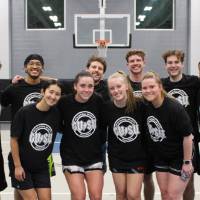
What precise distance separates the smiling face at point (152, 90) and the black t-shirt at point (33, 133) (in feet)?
3.20

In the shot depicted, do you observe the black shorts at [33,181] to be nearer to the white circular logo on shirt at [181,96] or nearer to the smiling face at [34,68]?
the smiling face at [34,68]

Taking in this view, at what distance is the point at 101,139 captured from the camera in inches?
171

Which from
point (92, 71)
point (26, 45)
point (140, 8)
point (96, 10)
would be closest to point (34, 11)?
point (26, 45)

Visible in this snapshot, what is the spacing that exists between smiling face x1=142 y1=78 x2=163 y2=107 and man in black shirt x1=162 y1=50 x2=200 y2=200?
0.55m

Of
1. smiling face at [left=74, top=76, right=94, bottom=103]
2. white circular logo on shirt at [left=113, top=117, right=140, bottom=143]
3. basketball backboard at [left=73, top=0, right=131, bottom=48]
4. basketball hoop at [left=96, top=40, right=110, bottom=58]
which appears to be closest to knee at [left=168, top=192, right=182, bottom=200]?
white circular logo on shirt at [left=113, top=117, right=140, bottom=143]

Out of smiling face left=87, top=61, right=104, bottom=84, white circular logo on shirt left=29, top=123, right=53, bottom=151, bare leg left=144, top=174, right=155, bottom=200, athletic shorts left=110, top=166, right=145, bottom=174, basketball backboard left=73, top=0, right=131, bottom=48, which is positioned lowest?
bare leg left=144, top=174, right=155, bottom=200

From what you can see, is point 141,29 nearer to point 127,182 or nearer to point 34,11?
point 34,11

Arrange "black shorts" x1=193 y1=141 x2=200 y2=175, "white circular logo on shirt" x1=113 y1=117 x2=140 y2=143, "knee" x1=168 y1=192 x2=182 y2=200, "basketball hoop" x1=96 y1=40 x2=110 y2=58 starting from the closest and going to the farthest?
"knee" x1=168 y1=192 x2=182 y2=200, "white circular logo on shirt" x1=113 y1=117 x2=140 y2=143, "black shorts" x1=193 y1=141 x2=200 y2=175, "basketball hoop" x1=96 y1=40 x2=110 y2=58

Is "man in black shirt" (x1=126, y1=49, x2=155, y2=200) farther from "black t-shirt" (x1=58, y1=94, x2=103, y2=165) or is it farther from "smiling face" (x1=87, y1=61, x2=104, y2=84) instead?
"black t-shirt" (x1=58, y1=94, x2=103, y2=165)

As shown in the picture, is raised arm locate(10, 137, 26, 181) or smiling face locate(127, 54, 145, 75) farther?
smiling face locate(127, 54, 145, 75)

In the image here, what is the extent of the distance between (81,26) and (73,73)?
173cm

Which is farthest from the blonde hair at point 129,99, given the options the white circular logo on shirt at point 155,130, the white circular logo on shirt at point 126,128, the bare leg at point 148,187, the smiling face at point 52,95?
the bare leg at point 148,187

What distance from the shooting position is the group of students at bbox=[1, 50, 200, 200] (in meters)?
4.07

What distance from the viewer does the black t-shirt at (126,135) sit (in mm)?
4176
